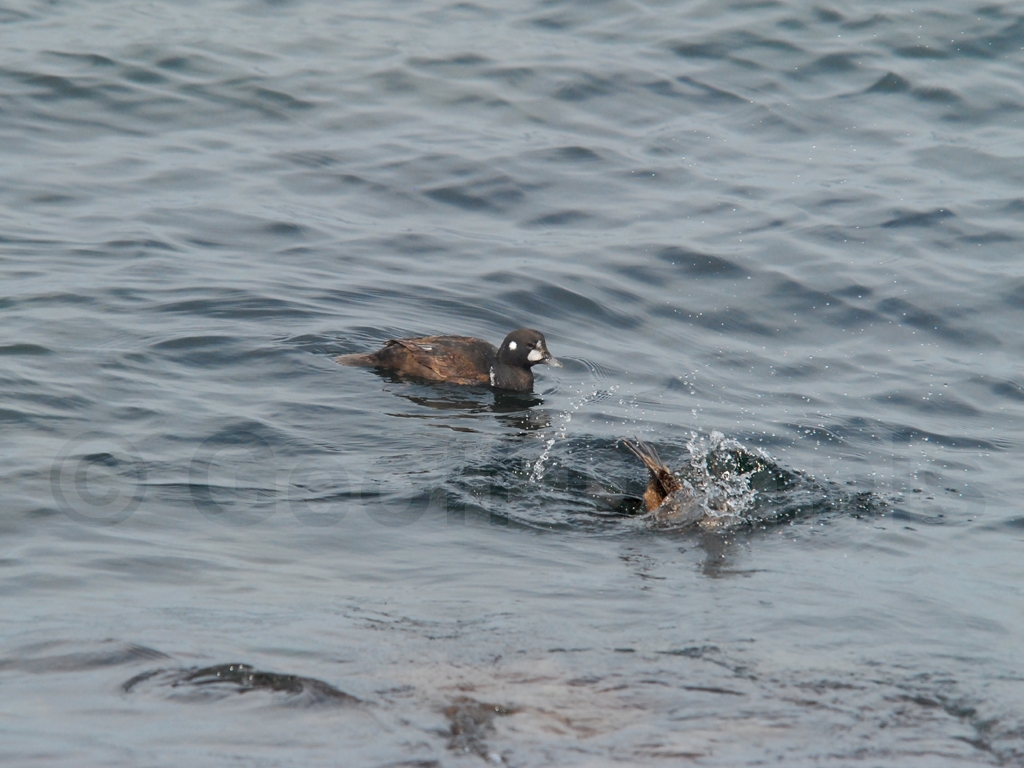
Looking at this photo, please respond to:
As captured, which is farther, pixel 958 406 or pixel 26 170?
pixel 26 170

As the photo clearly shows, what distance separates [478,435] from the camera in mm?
Result: 8164

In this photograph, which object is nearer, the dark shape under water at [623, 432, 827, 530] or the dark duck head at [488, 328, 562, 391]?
the dark shape under water at [623, 432, 827, 530]

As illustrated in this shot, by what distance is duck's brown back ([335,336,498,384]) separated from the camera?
912cm

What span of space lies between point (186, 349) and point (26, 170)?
4.87 metres

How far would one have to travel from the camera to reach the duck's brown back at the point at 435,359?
912 centimetres

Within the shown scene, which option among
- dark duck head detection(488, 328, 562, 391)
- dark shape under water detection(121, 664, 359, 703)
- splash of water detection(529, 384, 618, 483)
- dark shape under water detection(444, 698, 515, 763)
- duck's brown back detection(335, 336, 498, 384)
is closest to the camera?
dark shape under water detection(444, 698, 515, 763)

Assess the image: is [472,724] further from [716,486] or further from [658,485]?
[716,486]

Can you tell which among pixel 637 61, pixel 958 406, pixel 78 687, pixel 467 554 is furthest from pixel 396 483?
pixel 637 61

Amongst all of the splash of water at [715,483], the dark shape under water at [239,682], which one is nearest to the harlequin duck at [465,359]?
the splash of water at [715,483]

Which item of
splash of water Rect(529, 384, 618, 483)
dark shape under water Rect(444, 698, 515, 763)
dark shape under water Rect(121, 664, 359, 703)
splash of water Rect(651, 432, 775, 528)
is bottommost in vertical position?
splash of water Rect(529, 384, 618, 483)

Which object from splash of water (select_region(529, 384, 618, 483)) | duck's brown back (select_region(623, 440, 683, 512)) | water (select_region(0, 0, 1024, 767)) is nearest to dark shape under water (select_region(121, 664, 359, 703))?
water (select_region(0, 0, 1024, 767))

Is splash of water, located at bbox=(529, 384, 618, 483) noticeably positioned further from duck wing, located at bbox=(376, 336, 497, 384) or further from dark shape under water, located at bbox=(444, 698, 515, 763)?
dark shape under water, located at bbox=(444, 698, 515, 763)

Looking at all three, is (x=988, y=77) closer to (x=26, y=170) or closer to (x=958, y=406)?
(x=958, y=406)

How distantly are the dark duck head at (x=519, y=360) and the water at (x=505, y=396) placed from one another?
192 millimetres
